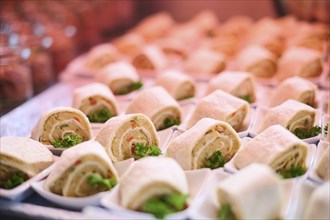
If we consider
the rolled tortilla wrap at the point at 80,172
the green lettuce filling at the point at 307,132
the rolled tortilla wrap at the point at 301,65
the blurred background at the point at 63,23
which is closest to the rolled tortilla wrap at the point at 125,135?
the rolled tortilla wrap at the point at 80,172

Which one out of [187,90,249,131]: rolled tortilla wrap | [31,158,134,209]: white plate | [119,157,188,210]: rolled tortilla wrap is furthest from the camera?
[187,90,249,131]: rolled tortilla wrap

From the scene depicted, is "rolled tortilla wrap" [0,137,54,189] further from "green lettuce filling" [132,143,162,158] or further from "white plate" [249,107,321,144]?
"white plate" [249,107,321,144]

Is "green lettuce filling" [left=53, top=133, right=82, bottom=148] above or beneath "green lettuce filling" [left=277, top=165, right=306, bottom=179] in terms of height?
beneath

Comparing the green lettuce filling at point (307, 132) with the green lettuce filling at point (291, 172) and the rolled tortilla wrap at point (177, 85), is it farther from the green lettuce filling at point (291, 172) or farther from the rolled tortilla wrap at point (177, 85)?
the rolled tortilla wrap at point (177, 85)

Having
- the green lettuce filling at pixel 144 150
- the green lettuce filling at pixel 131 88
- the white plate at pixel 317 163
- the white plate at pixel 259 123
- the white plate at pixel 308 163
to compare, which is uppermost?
the white plate at pixel 317 163

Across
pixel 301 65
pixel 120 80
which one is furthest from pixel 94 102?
pixel 301 65

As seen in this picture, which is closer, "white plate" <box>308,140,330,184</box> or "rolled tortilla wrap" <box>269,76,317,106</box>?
"white plate" <box>308,140,330,184</box>

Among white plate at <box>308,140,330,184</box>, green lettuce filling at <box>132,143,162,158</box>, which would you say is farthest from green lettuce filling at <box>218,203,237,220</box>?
green lettuce filling at <box>132,143,162,158</box>

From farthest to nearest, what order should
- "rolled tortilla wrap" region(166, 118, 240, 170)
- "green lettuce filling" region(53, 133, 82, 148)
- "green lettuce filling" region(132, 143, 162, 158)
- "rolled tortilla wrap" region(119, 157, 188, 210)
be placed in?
"green lettuce filling" region(53, 133, 82, 148), "green lettuce filling" region(132, 143, 162, 158), "rolled tortilla wrap" region(166, 118, 240, 170), "rolled tortilla wrap" region(119, 157, 188, 210)
